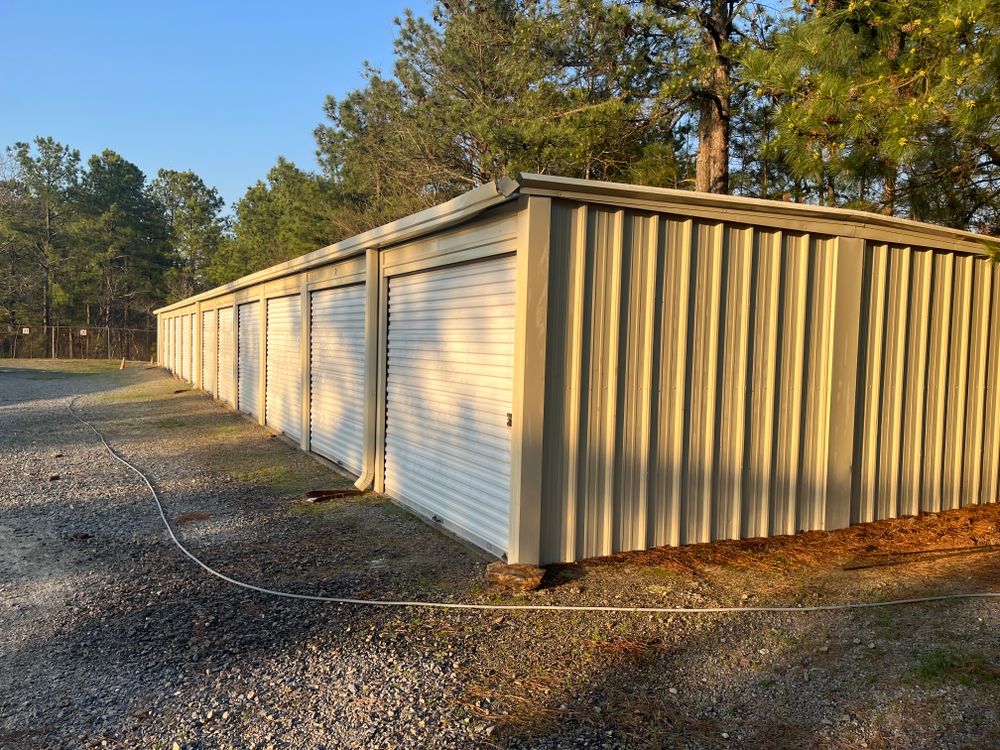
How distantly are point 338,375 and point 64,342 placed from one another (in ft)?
118

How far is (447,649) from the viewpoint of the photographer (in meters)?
3.59

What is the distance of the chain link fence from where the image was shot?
37.6 metres

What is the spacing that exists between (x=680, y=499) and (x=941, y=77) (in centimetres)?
411

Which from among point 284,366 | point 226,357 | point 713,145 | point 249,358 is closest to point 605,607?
point 284,366

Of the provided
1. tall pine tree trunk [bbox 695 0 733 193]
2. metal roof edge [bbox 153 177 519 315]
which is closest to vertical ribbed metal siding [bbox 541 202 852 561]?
metal roof edge [bbox 153 177 519 315]

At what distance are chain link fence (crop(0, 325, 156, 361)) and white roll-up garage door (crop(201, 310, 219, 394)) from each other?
2184 cm

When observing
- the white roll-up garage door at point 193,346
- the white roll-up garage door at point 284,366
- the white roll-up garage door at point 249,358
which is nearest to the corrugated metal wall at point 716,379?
the white roll-up garage door at point 284,366

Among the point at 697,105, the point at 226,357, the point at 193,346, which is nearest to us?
the point at 697,105

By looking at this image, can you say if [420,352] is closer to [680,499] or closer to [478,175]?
[680,499]

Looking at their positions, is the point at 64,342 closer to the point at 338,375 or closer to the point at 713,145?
the point at 338,375

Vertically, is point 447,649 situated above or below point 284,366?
below

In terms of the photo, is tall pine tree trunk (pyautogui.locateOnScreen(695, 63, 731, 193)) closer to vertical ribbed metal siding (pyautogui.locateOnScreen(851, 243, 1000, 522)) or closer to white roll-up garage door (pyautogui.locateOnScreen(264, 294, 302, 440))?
vertical ribbed metal siding (pyautogui.locateOnScreen(851, 243, 1000, 522))

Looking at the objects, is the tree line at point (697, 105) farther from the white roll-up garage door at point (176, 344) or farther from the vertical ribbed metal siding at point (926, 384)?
the white roll-up garage door at point (176, 344)

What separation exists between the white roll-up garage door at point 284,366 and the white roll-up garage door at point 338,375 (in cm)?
75
